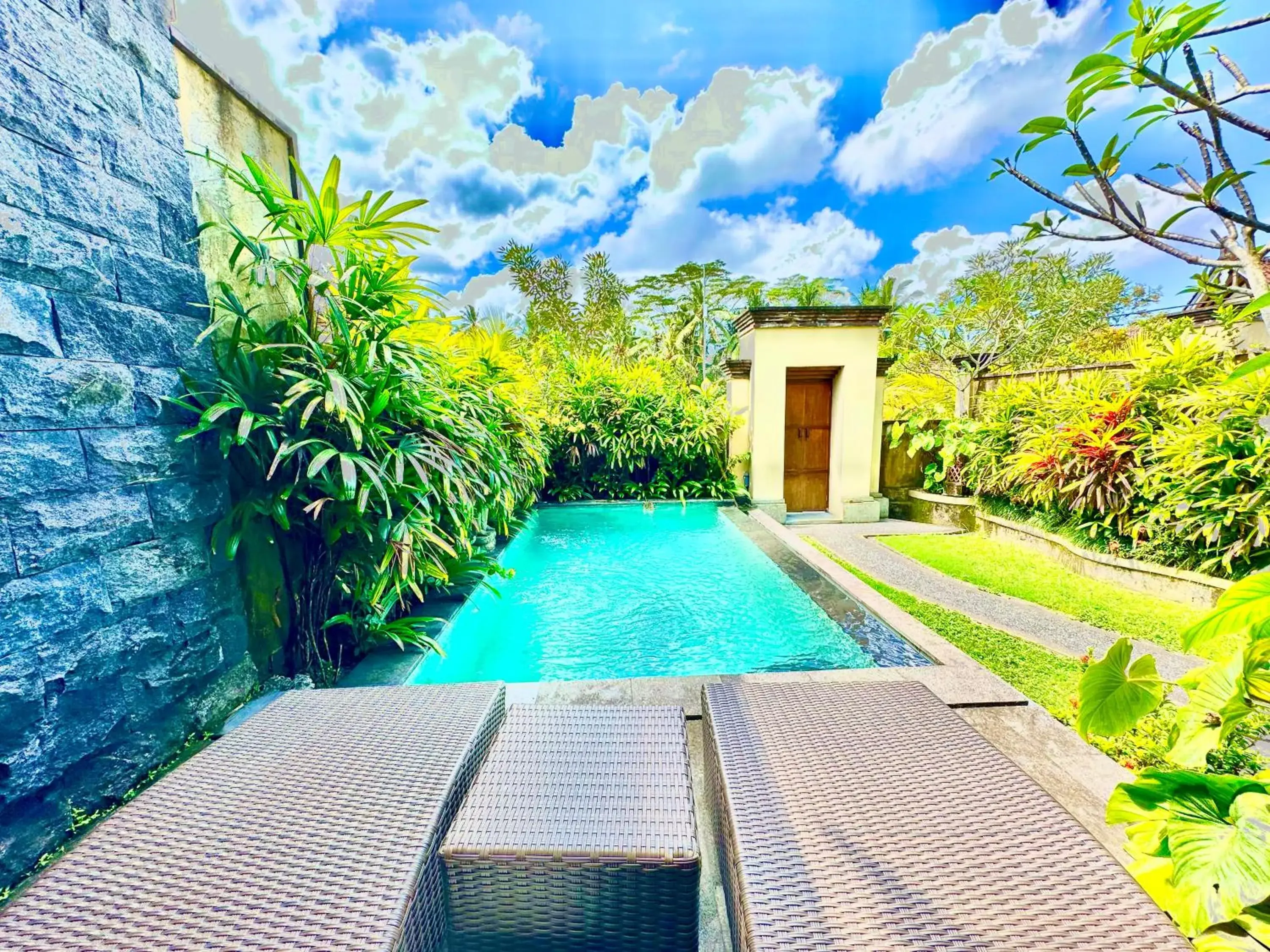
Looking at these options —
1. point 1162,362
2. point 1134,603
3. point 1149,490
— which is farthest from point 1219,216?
point 1162,362

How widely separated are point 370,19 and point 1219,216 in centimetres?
1462

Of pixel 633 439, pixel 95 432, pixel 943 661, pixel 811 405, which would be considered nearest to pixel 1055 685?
pixel 943 661

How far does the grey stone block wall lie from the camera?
4.17ft

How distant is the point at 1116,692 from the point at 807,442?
646cm

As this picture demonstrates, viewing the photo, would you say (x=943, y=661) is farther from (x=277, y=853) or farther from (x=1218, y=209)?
(x=277, y=853)

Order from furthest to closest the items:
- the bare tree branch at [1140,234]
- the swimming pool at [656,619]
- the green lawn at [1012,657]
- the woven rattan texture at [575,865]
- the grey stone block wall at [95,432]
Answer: the swimming pool at [656,619] < the green lawn at [1012,657] < the grey stone block wall at [95,432] < the woven rattan texture at [575,865] < the bare tree branch at [1140,234]

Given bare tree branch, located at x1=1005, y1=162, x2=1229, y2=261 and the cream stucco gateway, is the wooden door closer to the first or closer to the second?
the cream stucco gateway

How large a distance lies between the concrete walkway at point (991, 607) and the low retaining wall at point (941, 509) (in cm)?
152

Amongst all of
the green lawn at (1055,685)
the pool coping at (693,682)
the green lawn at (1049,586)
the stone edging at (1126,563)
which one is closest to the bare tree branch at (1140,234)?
the green lawn at (1055,685)

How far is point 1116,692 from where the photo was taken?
1.05 m

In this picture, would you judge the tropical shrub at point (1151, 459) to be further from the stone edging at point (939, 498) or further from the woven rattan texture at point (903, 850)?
the woven rattan texture at point (903, 850)

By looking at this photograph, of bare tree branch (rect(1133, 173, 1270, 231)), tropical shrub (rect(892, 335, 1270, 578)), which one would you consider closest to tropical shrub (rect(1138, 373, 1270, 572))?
tropical shrub (rect(892, 335, 1270, 578))

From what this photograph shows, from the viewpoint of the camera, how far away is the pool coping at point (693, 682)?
198cm

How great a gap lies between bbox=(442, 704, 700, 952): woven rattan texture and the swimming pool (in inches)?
63.5
